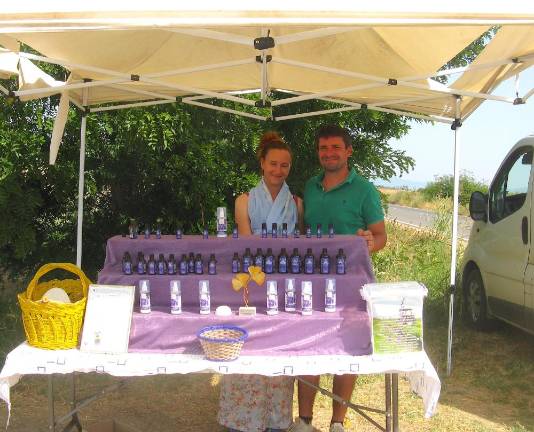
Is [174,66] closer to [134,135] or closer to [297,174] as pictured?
[134,135]

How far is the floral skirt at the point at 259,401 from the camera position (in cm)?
316

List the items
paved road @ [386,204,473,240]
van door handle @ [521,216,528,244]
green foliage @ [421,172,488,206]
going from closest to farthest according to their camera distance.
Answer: van door handle @ [521,216,528,244], paved road @ [386,204,473,240], green foliage @ [421,172,488,206]

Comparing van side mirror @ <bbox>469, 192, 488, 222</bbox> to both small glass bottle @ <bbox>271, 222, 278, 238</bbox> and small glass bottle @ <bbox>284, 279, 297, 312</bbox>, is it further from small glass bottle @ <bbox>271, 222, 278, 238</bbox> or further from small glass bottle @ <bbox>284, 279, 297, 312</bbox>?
small glass bottle @ <bbox>284, 279, 297, 312</bbox>

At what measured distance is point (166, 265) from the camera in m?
2.85

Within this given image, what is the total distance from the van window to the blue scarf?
95.5 inches

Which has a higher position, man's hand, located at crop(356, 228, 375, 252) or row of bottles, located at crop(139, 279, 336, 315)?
man's hand, located at crop(356, 228, 375, 252)

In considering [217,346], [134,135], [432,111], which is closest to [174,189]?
[134,135]

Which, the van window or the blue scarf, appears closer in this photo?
the blue scarf

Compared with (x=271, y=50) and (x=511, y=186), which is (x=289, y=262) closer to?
(x=271, y=50)

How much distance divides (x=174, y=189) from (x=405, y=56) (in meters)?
3.26

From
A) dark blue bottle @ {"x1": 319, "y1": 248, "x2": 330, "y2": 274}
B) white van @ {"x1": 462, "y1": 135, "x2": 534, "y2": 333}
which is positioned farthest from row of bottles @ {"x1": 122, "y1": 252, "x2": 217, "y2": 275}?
white van @ {"x1": 462, "y1": 135, "x2": 534, "y2": 333}

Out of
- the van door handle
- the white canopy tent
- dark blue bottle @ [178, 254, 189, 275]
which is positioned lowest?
dark blue bottle @ [178, 254, 189, 275]

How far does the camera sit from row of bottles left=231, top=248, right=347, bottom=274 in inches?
111

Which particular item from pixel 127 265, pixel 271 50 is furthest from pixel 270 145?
pixel 127 265
